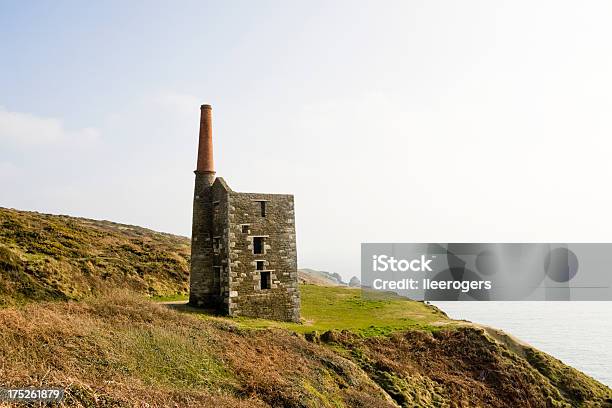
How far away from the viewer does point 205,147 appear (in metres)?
29.4

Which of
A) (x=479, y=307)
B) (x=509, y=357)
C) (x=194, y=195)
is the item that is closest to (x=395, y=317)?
(x=509, y=357)

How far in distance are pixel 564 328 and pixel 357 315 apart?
39019mm

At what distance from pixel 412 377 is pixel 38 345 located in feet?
54.5

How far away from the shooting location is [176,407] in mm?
11375

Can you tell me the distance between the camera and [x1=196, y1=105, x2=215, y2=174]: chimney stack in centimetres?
2939

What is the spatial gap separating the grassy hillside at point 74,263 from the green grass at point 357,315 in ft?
37.2

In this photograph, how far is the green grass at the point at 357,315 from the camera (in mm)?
27094

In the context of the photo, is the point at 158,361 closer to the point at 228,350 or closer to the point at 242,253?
the point at 228,350

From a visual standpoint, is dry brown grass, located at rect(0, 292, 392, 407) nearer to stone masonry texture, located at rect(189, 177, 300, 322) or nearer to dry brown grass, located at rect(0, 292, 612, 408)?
dry brown grass, located at rect(0, 292, 612, 408)

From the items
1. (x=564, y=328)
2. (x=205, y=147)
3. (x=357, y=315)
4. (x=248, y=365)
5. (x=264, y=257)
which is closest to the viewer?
(x=248, y=365)

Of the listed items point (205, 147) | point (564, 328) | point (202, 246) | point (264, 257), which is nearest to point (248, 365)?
point (264, 257)

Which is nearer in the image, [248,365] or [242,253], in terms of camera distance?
[248,365]

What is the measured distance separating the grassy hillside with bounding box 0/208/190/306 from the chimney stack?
1083 centimetres

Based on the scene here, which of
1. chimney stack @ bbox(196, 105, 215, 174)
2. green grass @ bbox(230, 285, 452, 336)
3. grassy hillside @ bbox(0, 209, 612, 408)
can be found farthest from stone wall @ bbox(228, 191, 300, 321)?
chimney stack @ bbox(196, 105, 215, 174)
